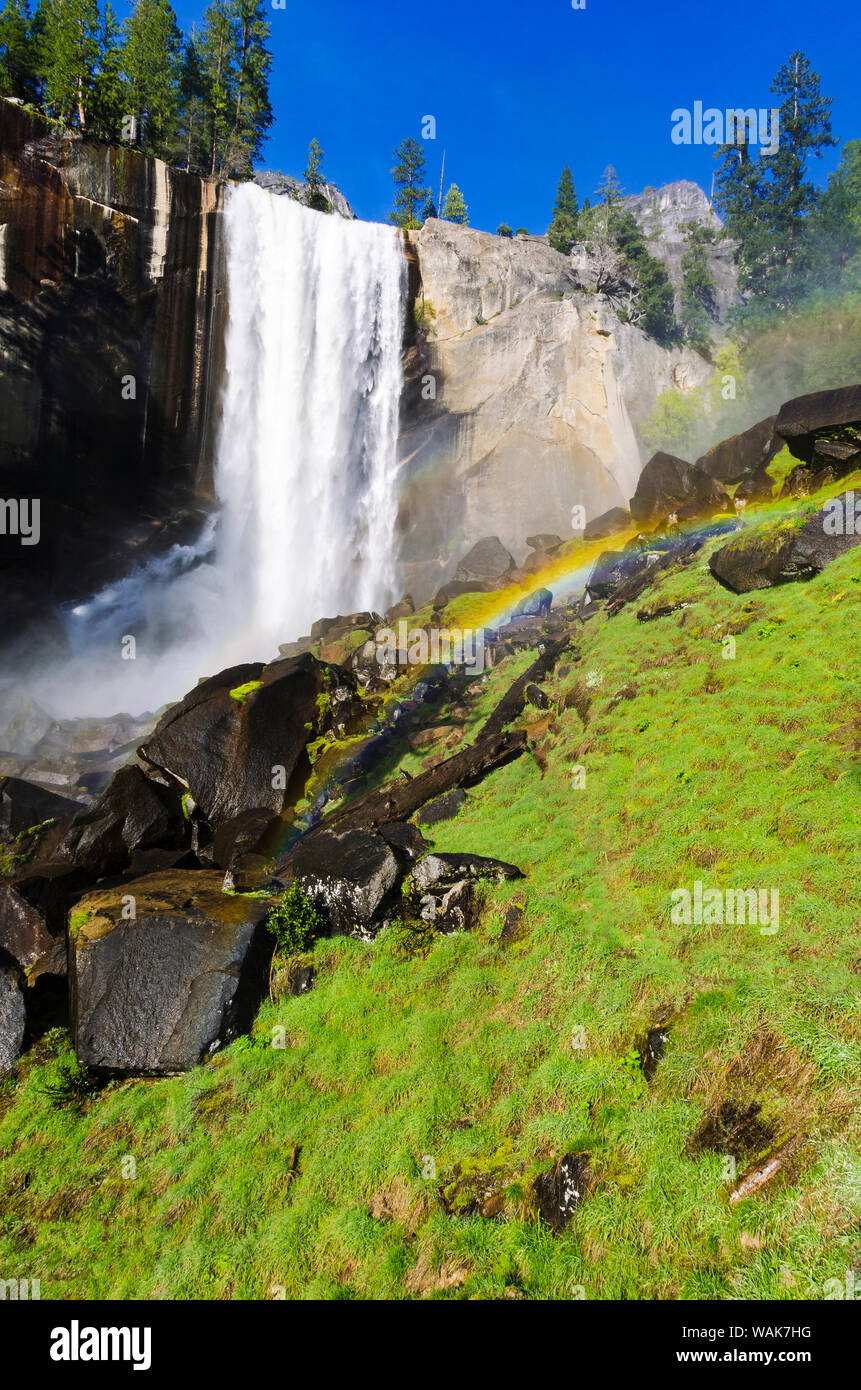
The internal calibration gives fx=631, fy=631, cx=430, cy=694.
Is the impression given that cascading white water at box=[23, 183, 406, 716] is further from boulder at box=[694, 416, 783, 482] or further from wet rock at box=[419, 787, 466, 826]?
wet rock at box=[419, 787, 466, 826]

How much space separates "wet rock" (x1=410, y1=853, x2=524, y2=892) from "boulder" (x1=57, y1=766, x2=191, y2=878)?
284 inches

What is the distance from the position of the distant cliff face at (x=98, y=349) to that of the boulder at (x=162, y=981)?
96.6 ft

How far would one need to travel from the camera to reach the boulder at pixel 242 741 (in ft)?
51.1

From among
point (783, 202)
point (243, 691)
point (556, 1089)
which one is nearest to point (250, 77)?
point (783, 202)

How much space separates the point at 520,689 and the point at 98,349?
30.0 meters

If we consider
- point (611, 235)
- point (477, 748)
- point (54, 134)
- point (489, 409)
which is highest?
point (611, 235)

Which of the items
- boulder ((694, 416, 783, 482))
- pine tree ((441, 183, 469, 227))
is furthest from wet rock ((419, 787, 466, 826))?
pine tree ((441, 183, 469, 227))

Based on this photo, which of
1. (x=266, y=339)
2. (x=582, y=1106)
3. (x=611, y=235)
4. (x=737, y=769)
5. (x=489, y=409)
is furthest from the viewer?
(x=611, y=235)

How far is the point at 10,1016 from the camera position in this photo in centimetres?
1022

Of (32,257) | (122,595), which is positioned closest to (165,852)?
(122,595)
